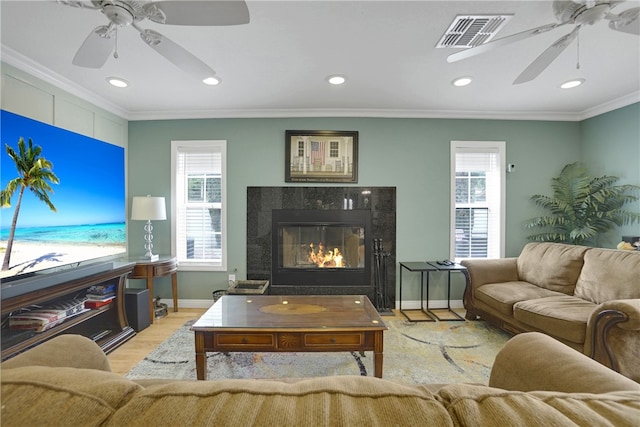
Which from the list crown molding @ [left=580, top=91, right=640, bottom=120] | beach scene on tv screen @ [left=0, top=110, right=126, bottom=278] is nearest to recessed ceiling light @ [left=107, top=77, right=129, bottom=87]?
beach scene on tv screen @ [left=0, top=110, right=126, bottom=278]

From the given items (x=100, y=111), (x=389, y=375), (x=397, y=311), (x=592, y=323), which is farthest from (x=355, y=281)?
(x=100, y=111)

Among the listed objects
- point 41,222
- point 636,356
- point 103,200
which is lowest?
point 636,356

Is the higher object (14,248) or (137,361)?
(14,248)

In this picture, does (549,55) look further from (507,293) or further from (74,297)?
(74,297)

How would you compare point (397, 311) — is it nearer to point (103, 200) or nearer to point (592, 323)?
point (592, 323)

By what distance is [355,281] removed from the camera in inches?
150

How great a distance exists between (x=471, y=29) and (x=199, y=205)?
340cm

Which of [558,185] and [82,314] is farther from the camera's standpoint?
[558,185]

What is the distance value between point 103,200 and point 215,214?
1197 millimetres

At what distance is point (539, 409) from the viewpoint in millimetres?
501

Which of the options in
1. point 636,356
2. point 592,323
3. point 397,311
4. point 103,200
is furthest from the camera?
point 397,311

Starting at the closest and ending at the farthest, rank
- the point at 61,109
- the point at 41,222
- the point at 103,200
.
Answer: the point at 41,222, the point at 61,109, the point at 103,200

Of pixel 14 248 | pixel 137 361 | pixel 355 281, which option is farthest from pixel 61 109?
pixel 355 281

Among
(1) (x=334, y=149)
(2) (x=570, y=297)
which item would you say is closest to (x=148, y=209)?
(1) (x=334, y=149)
